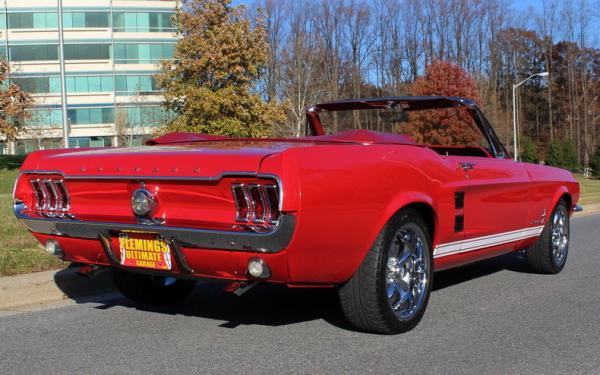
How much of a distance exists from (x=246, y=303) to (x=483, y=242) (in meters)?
1.95

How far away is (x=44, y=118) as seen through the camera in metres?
44.5

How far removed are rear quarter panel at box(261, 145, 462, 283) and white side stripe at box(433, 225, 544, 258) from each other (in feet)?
2.11

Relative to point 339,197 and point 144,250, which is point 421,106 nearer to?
point 339,197

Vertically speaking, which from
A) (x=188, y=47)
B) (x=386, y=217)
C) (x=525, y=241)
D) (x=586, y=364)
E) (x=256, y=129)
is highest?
(x=188, y=47)

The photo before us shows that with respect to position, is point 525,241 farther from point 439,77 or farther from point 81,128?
point 81,128

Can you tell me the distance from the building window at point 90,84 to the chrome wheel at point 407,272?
5168cm

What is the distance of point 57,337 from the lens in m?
4.34

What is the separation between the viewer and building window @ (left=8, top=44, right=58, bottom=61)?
5241cm

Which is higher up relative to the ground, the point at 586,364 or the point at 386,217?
the point at 386,217

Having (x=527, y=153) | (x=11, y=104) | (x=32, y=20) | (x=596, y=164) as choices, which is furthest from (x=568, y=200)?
(x=32, y=20)

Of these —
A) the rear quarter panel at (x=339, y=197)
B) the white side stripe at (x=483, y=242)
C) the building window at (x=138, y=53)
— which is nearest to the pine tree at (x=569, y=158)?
the building window at (x=138, y=53)

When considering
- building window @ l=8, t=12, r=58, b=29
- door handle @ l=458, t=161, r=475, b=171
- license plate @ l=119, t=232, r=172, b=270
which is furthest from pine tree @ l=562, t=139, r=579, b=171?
license plate @ l=119, t=232, r=172, b=270

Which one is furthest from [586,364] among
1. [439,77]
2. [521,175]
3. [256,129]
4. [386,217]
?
[439,77]

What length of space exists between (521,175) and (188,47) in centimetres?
1739
